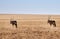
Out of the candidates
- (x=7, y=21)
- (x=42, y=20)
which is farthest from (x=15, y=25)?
(x=42, y=20)

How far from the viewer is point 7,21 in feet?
34.6

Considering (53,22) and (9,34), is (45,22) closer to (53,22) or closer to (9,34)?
(53,22)

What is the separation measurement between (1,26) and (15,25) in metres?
0.92

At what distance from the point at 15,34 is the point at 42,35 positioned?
1543 millimetres

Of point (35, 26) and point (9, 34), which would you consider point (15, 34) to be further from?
point (35, 26)

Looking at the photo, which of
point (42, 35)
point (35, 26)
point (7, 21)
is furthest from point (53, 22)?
point (7, 21)

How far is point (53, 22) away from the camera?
10.9m

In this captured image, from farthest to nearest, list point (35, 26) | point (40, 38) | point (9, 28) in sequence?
point (35, 26), point (9, 28), point (40, 38)

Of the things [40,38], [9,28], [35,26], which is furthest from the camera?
[35,26]

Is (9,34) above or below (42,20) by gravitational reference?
below

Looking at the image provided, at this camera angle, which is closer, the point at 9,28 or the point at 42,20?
the point at 9,28

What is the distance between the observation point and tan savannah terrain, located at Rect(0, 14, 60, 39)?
9039mm

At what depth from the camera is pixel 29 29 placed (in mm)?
9664

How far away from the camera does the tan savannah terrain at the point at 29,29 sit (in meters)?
9.04
